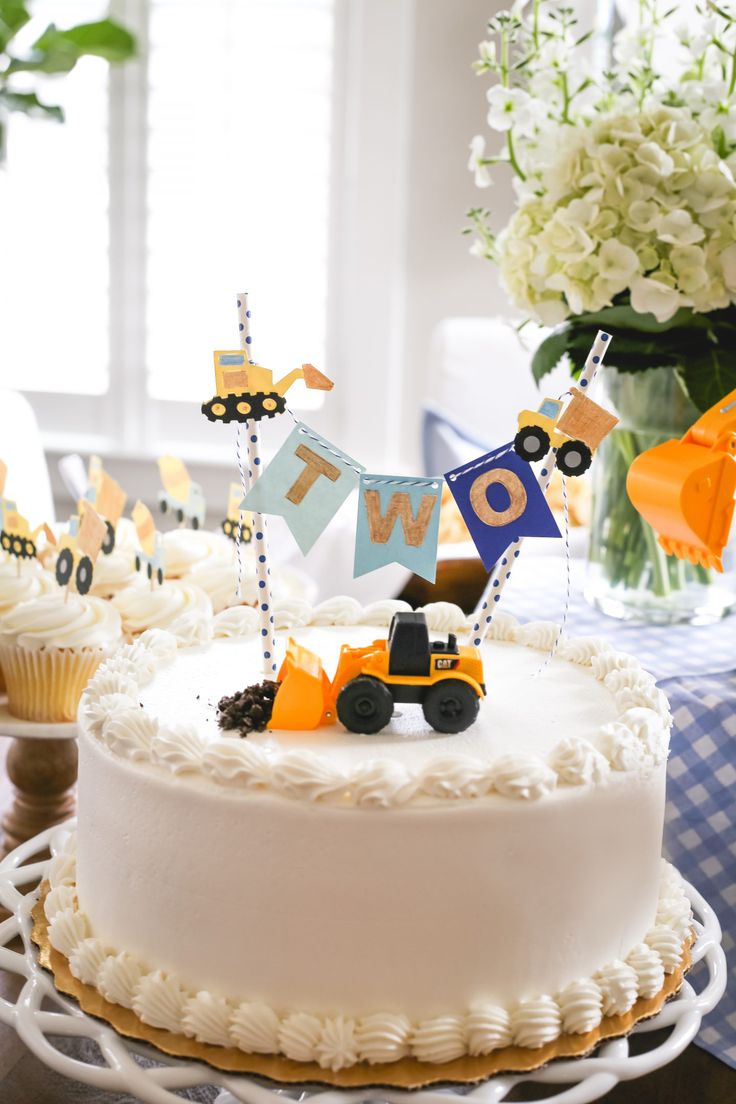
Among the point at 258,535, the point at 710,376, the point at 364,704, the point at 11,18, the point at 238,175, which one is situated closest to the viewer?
the point at 364,704

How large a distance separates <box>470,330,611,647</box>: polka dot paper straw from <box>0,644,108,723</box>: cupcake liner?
2.05 ft

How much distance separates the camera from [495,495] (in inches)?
44.7

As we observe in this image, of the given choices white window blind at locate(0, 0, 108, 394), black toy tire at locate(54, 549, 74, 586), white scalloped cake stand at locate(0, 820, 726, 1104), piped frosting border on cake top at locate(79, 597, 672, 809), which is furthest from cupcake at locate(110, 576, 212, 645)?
white window blind at locate(0, 0, 108, 394)

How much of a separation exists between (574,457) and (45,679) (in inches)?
33.1

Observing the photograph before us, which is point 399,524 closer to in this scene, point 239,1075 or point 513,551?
point 513,551

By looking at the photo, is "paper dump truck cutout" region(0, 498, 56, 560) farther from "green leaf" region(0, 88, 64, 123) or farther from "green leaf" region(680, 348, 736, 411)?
"green leaf" region(0, 88, 64, 123)

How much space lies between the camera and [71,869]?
1.20 m

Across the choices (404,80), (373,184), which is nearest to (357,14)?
(404,80)

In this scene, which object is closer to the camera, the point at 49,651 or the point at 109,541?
the point at 49,651

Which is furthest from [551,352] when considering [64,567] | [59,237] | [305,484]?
[59,237]

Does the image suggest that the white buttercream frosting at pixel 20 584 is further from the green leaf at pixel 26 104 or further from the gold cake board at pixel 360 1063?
the green leaf at pixel 26 104

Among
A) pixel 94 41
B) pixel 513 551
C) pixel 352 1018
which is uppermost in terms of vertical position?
pixel 94 41

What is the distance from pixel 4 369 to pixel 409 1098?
404 cm

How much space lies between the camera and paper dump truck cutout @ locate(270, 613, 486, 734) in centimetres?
107
